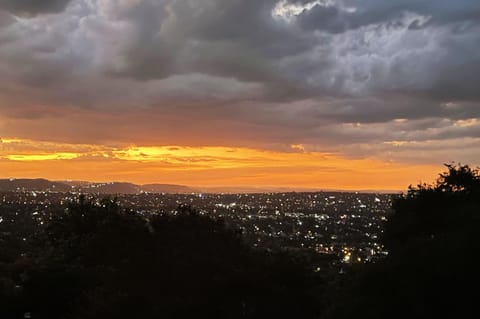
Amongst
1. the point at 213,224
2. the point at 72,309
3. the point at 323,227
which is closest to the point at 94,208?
the point at 213,224

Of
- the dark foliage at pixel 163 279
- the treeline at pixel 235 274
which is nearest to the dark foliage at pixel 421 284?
the treeline at pixel 235 274

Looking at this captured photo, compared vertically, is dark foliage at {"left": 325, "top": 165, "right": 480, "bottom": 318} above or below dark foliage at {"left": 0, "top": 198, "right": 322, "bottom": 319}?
above

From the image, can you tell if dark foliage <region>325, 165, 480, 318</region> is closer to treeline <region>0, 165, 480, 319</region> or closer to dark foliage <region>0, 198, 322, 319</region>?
treeline <region>0, 165, 480, 319</region>

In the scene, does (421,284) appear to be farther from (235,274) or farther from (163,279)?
(163,279)

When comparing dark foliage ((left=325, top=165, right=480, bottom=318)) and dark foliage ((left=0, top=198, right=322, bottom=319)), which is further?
dark foliage ((left=0, top=198, right=322, bottom=319))

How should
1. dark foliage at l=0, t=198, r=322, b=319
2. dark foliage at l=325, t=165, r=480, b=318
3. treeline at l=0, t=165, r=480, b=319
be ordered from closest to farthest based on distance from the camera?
dark foliage at l=325, t=165, r=480, b=318 → treeline at l=0, t=165, r=480, b=319 → dark foliage at l=0, t=198, r=322, b=319

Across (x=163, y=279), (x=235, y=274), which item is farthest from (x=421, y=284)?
(x=163, y=279)

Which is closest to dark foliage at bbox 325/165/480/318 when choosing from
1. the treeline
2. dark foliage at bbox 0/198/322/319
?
the treeline

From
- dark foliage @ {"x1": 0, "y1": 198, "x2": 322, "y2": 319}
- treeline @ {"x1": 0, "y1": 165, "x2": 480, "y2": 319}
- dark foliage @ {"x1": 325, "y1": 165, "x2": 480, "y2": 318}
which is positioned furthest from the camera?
dark foliage @ {"x1": 0, "y1": 198, "x2": 322, "y2": 319}
